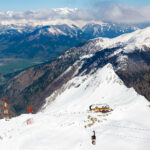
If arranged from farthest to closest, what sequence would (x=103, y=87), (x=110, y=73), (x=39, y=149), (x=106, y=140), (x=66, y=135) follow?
(x=110, y=73) < (x=103, y=87) < (x=66, y=135) < (x=106, y=140) < (x=39, y=149)

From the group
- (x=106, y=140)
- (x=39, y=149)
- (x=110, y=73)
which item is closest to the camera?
(x=39, y=149)

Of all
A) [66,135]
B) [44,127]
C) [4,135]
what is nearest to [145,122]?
[66,135]

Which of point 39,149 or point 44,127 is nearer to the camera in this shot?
point 39,149

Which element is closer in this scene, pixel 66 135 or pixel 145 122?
pixel 66 135

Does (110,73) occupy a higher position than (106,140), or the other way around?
(110,73)

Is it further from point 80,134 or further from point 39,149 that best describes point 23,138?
point 80,134

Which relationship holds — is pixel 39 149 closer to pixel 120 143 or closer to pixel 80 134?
pixel 80 134

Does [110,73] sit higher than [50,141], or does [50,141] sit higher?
[110,73]

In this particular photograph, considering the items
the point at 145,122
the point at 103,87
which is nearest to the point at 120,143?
the point at 145,122

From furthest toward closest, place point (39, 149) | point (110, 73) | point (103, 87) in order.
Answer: point (110, 73)
point (103, 87)
point (39, 149)
